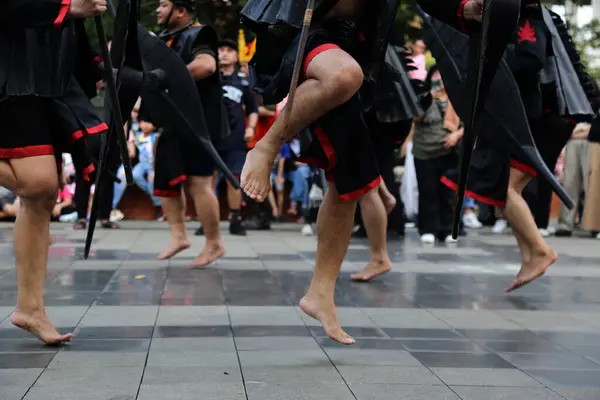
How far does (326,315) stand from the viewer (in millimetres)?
4211

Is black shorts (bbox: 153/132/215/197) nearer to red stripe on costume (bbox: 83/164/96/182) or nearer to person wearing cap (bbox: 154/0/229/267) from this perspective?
person wearing cap (bbox: 154/0/229/267)

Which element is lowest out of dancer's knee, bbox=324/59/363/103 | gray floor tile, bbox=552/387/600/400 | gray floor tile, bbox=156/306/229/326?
gray floor tile, bbox=156/306/229/326

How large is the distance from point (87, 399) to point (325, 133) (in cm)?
152

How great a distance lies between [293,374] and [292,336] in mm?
840

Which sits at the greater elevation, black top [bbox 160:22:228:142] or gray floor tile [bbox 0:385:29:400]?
black top [bbox 160:22:228:142]

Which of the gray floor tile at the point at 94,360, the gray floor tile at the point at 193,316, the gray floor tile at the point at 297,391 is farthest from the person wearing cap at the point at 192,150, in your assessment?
the gray floor tile at the point at 297,391

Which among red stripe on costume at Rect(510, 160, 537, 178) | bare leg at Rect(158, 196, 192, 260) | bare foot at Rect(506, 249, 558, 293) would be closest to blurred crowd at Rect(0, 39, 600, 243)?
bare leg at Rect(158, 196, 192, 260)

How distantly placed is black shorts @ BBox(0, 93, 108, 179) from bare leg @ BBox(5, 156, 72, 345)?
0.19 feet

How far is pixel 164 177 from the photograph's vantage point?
7598 millimetres

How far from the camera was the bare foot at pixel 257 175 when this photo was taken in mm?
3756

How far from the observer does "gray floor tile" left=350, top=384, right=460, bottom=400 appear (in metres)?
3.34

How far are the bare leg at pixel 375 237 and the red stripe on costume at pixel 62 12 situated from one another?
3.24m

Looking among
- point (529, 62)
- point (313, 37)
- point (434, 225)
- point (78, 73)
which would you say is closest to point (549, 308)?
point (529, 62)

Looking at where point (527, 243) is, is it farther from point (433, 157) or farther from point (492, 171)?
point (433, 157)
